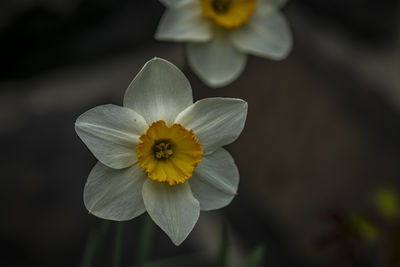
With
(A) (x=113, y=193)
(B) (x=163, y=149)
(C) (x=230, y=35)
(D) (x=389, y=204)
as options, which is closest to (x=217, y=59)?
(C) (x=230, y=35)

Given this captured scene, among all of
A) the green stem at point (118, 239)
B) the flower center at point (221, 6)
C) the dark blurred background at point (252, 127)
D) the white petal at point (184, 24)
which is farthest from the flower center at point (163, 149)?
the dark blurred background at point (252, 127)

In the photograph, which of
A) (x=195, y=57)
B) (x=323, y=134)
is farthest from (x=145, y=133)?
(x=323, y=134)

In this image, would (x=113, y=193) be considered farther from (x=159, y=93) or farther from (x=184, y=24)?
(x=184, y=24)

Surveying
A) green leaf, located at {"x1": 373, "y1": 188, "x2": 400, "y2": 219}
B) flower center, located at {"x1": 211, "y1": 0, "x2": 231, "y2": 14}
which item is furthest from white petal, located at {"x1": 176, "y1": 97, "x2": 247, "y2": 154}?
green leaf, located at {"x1": 373, "y1": 188, "x2": 400, "y2": 219}

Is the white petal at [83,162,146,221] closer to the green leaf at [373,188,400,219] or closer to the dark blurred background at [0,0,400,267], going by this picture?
the dark blurred background at [0,0,400,267]

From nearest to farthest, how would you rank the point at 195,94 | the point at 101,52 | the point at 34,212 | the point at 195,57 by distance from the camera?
the point at 195,57 → the point at 34,212 → the point at 101,52 → the point at 195,94

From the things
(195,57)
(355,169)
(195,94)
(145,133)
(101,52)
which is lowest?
(355,169)

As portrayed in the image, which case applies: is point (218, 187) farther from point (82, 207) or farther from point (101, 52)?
point (101, 52)
